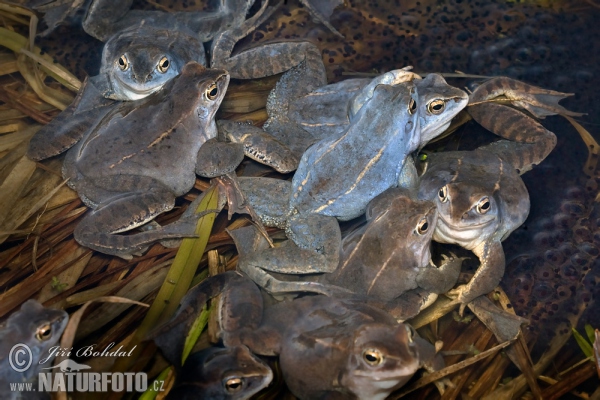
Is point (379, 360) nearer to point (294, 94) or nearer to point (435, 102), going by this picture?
point (435, 102)

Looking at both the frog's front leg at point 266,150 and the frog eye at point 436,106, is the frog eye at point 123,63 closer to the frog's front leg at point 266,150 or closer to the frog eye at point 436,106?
the frog's front leg at point 266,150

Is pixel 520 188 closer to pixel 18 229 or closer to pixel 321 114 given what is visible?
pixel 321 114

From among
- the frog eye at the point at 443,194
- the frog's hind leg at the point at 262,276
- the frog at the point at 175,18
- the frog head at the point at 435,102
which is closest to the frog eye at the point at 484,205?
the frog eye at the point at 443,194

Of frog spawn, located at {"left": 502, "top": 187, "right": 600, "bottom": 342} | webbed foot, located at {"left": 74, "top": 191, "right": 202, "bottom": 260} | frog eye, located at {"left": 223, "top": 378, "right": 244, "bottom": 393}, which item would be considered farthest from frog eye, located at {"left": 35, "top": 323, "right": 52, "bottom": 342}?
frog spawn, located at {"left": 502, "top": 187, "right": 600, "bottom": 342}

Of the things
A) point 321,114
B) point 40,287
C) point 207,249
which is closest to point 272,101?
point 321,114

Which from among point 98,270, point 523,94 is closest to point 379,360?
point 98,270

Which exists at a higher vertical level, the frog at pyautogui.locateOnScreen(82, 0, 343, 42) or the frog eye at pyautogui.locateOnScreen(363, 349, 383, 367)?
the frog at pyautogui.locateOnScreen(82, 0, 343, 42)

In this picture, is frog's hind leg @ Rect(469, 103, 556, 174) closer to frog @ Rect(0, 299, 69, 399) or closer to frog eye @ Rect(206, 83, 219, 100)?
frog eye @ Rect(206, 83, 219, 100)
